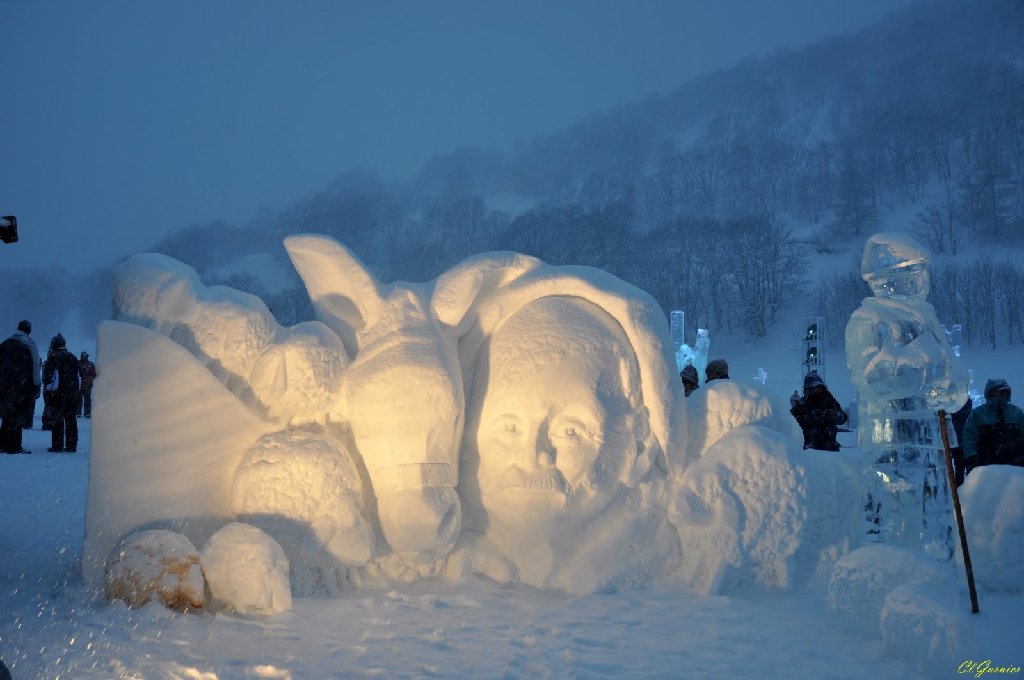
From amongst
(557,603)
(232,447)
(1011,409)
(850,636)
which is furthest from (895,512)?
(232,447)

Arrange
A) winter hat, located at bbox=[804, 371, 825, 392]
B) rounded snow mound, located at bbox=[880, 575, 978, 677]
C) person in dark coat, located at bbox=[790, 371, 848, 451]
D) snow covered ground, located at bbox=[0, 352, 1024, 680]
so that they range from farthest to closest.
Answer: winter hat, located at bbox=[804, 371, 825, 392]
person in dark coat, located at bbox=[790, 371, 848, 451]
snow covered ground, located at bbox=[0, 352, 1024, 680]
rounded snow mound, located at bbox=[880, 575, 978, 677]

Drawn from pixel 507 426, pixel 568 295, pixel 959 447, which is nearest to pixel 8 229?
pixel 507 426

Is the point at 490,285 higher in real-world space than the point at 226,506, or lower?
higher

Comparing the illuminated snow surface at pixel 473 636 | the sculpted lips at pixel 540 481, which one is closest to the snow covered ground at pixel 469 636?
the illuminated snow surface at pixel 473 636

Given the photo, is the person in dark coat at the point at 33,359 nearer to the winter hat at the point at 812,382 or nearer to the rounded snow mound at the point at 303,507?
the rounded snow mound at the point at 303,507

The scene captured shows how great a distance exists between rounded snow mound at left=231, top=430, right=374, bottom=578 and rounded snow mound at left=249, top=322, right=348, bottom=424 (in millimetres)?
289

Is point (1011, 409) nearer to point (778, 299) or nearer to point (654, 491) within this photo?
point (654, 491)

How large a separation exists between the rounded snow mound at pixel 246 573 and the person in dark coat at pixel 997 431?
4.52m

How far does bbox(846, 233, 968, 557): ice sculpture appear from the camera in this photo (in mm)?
3672

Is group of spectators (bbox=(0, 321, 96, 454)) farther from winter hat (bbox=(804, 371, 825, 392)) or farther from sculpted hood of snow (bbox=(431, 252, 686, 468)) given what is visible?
winter hat (bbox=(804, 371, 825, 392))

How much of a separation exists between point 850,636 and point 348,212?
1182 inches

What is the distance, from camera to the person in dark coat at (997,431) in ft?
17.4

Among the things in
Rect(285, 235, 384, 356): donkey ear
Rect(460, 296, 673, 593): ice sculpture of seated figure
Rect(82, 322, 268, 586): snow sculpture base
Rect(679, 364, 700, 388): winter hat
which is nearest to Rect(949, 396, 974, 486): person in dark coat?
Rect(679, 364, 700, 388): winter hat

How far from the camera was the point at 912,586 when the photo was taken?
2.83 metres
